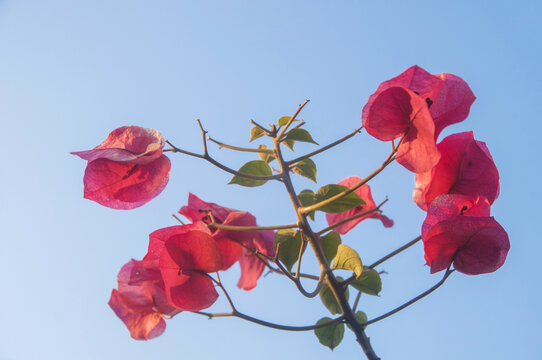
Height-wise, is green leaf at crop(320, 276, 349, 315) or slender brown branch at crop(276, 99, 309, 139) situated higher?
slender brown branch at crop(276, 99, 309, 139)

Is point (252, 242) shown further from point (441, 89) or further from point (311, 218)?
point (441, 89)

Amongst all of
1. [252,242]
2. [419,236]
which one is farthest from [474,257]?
[252,242]

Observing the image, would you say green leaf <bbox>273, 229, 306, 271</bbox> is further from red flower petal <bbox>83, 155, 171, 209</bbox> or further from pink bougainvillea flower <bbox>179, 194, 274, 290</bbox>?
red flower petal <bbox>83, 155, 171, 209</bbox>

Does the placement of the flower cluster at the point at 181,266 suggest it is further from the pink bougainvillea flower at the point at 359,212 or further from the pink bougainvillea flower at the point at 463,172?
the pink bougainvillea flower at the point at 463,172

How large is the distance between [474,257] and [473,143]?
0.16 m

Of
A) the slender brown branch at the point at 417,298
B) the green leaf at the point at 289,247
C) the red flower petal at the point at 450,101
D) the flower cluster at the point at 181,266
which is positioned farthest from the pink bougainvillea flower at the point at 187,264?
the red flower petal at the point at 450,101

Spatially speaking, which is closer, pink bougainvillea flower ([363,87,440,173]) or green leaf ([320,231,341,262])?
pink bougainvillea flower ([363,87,440,173])

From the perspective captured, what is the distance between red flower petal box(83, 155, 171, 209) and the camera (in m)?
0.61

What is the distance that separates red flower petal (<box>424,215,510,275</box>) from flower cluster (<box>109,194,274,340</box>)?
0.23m

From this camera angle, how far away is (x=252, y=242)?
641mm

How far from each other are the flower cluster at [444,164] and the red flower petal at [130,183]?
30 centimetres

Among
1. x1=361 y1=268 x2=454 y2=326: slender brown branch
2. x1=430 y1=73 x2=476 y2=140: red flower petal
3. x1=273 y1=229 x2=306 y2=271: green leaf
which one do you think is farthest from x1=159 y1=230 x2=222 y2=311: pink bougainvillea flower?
x1=430 y1=73 x2=476 y2=140: red flower petal

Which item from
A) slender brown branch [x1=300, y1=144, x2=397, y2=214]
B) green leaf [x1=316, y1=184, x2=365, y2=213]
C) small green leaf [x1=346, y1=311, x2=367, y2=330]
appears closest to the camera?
slender brown branch [x1=300, y1=144, x2=397, y2=214]

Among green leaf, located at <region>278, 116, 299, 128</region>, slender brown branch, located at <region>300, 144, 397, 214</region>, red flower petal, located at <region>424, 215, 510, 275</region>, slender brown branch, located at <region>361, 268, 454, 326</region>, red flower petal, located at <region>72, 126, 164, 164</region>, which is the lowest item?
slender brown branch, located at <region>361, 268, 454, 326</region>
